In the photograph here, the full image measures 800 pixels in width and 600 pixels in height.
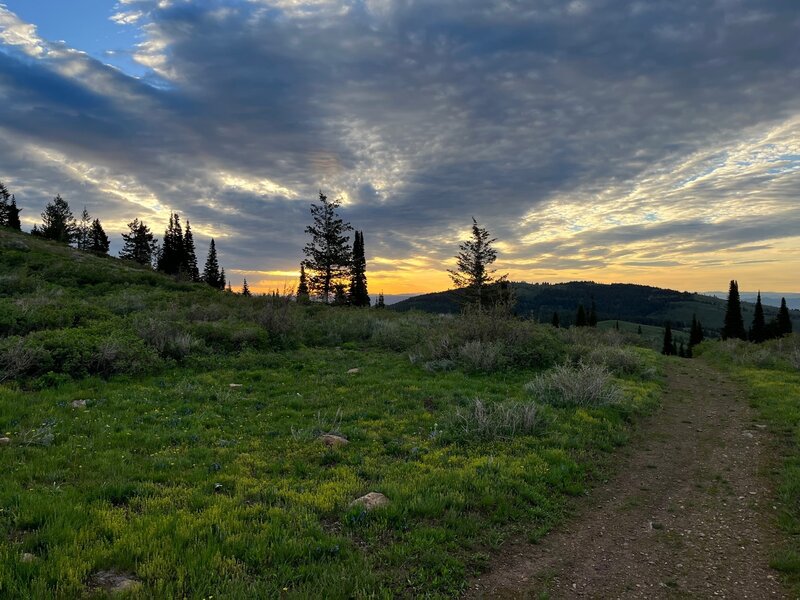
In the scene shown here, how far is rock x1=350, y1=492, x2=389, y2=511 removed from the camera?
614cm

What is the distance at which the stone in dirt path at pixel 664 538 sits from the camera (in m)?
5.11

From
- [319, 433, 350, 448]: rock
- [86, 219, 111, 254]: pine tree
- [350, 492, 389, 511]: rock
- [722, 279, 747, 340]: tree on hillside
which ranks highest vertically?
[86, 219, 111, 254]: pine tree

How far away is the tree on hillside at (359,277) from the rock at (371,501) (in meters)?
58.7

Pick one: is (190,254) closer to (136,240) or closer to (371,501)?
(136,240)

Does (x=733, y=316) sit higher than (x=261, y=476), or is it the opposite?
(x=733, y=316)

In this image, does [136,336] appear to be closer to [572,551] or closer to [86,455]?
[86,455]

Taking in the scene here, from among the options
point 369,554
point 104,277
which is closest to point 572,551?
point 369,554

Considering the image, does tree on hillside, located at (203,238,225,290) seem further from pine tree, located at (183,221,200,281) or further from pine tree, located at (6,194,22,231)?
pine tree, located at (6,194,22,231)

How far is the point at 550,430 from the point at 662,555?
4145mm

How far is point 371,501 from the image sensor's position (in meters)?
6.31

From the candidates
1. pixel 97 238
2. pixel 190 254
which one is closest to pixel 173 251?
pixel 190 254

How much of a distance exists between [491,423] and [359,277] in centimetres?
5937

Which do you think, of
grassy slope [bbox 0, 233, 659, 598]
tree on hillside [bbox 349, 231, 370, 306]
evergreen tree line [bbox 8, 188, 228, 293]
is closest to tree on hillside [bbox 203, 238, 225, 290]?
evergreen tree line [bbox 8, 188, 228, 293]

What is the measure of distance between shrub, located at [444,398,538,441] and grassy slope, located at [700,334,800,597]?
14.0ft
